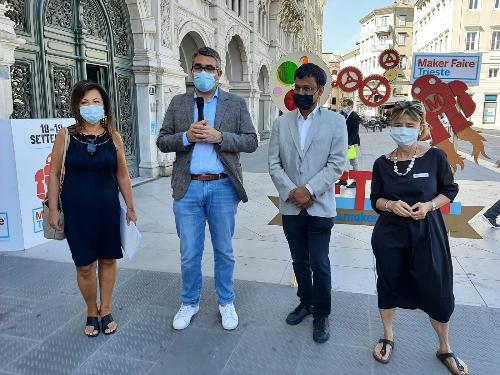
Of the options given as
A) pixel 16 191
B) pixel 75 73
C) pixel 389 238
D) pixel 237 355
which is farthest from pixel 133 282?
pixel 75 73

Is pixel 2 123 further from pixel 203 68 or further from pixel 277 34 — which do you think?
pixel 277 34

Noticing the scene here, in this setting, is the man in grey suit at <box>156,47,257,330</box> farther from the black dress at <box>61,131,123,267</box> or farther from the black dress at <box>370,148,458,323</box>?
the black dress at <box>370,148,458,323</box>

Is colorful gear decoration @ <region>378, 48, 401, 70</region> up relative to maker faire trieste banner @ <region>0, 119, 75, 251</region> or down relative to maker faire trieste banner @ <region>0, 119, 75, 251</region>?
up

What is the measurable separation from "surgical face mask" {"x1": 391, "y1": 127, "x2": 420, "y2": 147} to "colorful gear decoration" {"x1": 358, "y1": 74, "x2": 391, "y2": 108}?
206 centimetres

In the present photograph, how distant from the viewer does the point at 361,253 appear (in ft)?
15.5

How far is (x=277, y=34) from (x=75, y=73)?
17872 mm

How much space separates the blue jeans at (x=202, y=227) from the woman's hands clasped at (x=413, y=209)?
46.7 inches

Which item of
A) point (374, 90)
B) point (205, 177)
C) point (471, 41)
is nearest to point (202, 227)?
point (205, 177)

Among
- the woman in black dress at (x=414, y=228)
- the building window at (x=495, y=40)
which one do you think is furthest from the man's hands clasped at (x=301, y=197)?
the building window at (x=495, y=40)

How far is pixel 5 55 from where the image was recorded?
17.1 feet

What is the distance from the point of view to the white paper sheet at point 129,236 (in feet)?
9.49

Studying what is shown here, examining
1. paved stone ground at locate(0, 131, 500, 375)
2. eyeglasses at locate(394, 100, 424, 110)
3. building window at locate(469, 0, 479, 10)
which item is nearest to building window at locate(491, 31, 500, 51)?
building window at locate(469, 0, 479, 10)

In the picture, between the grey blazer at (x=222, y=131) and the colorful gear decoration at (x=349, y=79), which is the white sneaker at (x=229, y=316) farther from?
the colorful gear decoration at (x=349, y=79)

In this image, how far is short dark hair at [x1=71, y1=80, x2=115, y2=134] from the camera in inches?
108
